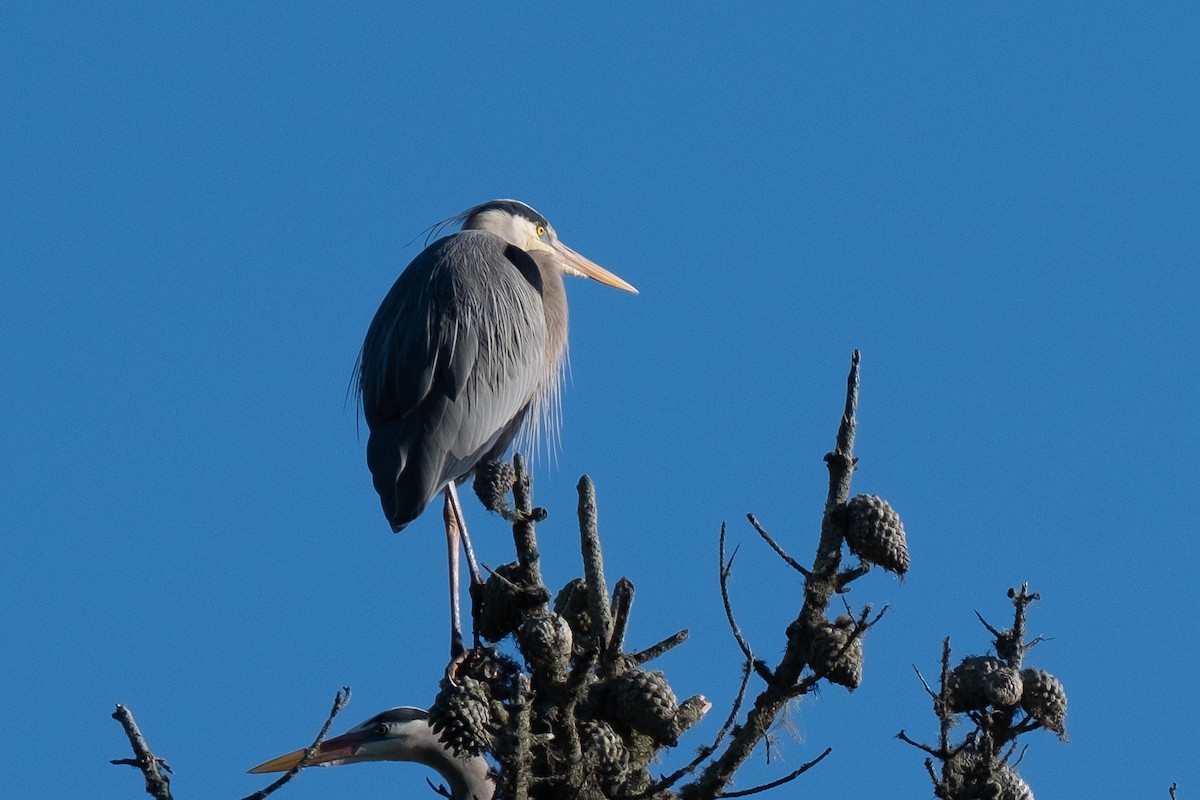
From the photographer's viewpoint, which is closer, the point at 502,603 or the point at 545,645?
the point at 545,645

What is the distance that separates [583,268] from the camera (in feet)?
27.3

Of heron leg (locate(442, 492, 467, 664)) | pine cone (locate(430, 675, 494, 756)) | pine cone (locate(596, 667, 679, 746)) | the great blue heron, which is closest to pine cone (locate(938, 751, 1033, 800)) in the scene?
pine cone (locate(596, 667, 679, 746))

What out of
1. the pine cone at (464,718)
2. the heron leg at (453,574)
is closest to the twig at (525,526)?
the pine cone at (464,718)

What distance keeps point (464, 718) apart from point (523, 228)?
4.40m

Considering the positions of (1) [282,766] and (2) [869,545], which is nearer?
(2) [869,545]

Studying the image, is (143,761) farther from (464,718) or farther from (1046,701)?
(1046,701)

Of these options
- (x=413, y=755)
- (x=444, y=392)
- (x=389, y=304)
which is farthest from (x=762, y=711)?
(x=389, y=304)

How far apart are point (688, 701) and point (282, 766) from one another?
212cm

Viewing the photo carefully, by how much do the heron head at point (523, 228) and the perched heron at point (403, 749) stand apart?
2.80 metres

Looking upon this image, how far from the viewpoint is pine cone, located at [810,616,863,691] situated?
359 centimetres

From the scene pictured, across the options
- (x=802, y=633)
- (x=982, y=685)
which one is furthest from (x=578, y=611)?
(x=982, y=685)

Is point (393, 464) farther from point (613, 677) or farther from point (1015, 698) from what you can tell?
point (1015, 698)

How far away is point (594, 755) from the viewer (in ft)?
12.5

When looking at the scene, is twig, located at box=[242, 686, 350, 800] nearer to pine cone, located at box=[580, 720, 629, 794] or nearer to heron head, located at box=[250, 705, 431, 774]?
pine cone, located at box=[580, 720, 629, 794]
